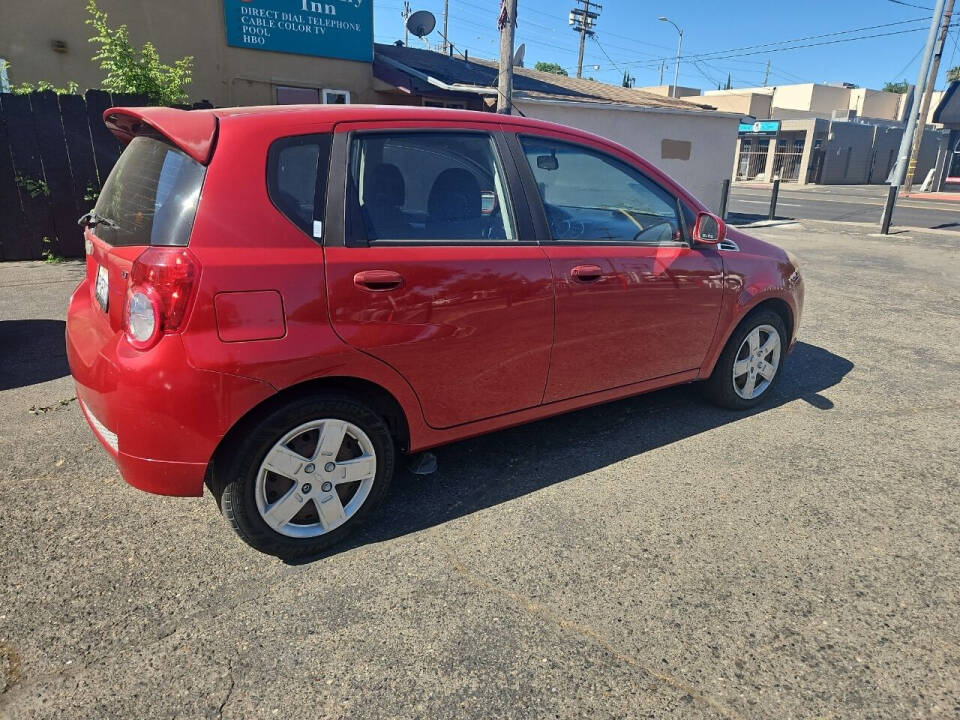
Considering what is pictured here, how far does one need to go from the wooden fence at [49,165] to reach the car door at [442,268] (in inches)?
274

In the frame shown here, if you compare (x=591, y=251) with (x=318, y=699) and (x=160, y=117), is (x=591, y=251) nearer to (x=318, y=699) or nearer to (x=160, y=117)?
(x=160, y=117)

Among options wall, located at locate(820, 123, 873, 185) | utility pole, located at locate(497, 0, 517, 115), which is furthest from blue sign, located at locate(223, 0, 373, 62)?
wall, located at locate(820, 123, 873, 185)

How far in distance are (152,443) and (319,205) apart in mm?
1090

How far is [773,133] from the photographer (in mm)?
45625

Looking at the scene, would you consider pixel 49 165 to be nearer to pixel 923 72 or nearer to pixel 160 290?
pixel 160 290

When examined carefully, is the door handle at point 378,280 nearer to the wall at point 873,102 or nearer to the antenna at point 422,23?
the antenna at point 422,23

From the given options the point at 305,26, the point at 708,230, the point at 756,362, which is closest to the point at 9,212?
the point at 305,26

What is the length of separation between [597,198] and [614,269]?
0.57m

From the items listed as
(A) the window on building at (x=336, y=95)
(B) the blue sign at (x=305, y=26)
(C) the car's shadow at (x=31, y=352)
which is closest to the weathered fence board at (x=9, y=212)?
(C) the car's shadow at (x=31, y=352)

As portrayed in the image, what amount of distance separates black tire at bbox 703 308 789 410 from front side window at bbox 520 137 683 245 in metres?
0.85

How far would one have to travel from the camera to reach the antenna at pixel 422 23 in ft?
50.5

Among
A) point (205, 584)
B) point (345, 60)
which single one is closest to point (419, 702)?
point (205, 584)

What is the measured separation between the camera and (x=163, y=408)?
2322 millimetres

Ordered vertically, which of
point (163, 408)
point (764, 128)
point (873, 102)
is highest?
point (873, 102)
